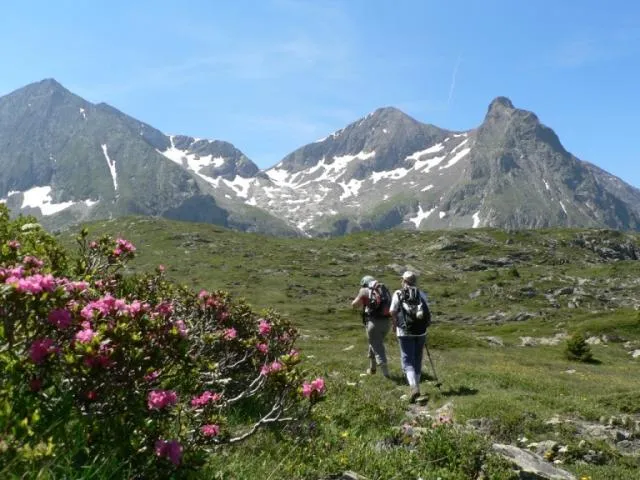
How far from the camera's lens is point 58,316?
416cm

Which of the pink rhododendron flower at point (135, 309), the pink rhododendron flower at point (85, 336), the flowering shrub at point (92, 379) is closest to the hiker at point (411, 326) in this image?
the flowering shrub at point (92, 379)

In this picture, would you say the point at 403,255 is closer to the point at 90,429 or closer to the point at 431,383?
the point at 431,383

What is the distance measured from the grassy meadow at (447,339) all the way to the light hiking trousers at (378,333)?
73 centimetres

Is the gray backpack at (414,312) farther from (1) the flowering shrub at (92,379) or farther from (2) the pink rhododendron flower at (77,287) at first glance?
(2) the pink rhododendron flower at (77,287)

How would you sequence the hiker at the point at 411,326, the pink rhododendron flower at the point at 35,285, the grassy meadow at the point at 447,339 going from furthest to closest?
the hiker at the point at 411,326
the grassy meadow at the point at 447,339
the pink rhododendron flower at the point at 35,285

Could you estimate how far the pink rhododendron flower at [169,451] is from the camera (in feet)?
14.3

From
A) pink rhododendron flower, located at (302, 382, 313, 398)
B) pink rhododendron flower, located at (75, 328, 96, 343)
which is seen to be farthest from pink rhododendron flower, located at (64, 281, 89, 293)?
pink rhododendron flower, located at (302, 382, 313, 398)

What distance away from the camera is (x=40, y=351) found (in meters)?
4.04

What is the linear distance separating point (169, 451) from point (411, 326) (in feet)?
34.3

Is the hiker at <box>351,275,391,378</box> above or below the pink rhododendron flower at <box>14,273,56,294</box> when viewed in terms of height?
below

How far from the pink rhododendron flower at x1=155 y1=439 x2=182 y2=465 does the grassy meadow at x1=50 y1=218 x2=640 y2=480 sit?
1.72ft

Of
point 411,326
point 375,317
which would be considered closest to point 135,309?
point 411,326

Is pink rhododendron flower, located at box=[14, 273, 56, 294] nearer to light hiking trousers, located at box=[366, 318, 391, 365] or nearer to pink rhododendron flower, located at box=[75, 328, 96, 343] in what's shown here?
pink rhododendron flower, located at box=[75, 328, 96, 343]

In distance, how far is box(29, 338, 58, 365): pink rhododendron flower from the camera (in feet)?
13.2
